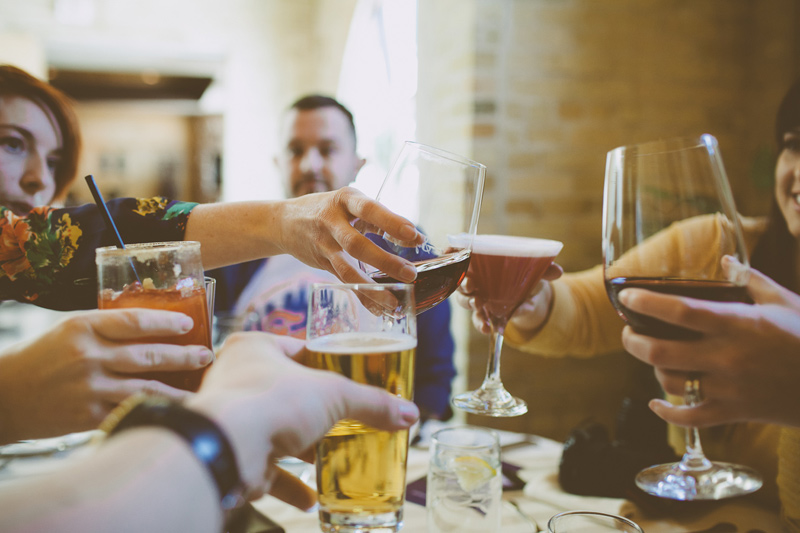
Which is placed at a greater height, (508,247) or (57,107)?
(57,107)

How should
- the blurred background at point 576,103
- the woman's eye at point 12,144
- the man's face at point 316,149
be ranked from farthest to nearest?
the blurred background at point 576,103
the man's face at point 316,149
the woman's eye at point 12,144

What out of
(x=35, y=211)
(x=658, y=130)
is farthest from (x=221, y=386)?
(x=658, y=130)

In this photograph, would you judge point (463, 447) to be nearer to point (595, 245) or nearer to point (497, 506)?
point (497, 506)

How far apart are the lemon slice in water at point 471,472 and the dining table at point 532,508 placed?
0.41 ft

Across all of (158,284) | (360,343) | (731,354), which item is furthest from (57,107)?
(731,354)

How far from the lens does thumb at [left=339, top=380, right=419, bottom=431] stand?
19.6 inches

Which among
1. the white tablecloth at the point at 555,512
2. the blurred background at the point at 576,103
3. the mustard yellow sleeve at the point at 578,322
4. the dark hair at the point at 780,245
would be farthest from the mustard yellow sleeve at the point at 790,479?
the blurred background at the point at 576,103

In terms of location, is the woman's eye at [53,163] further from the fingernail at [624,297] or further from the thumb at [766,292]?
the thumb at [766,292]

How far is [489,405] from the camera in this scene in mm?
833

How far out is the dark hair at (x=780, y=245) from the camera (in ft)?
4.25

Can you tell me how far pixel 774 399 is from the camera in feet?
2.36

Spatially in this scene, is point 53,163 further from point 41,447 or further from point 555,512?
point 555,512

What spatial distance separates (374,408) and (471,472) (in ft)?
1.24

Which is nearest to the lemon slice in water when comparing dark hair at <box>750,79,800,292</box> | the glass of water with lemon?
the glass of water with lemon
